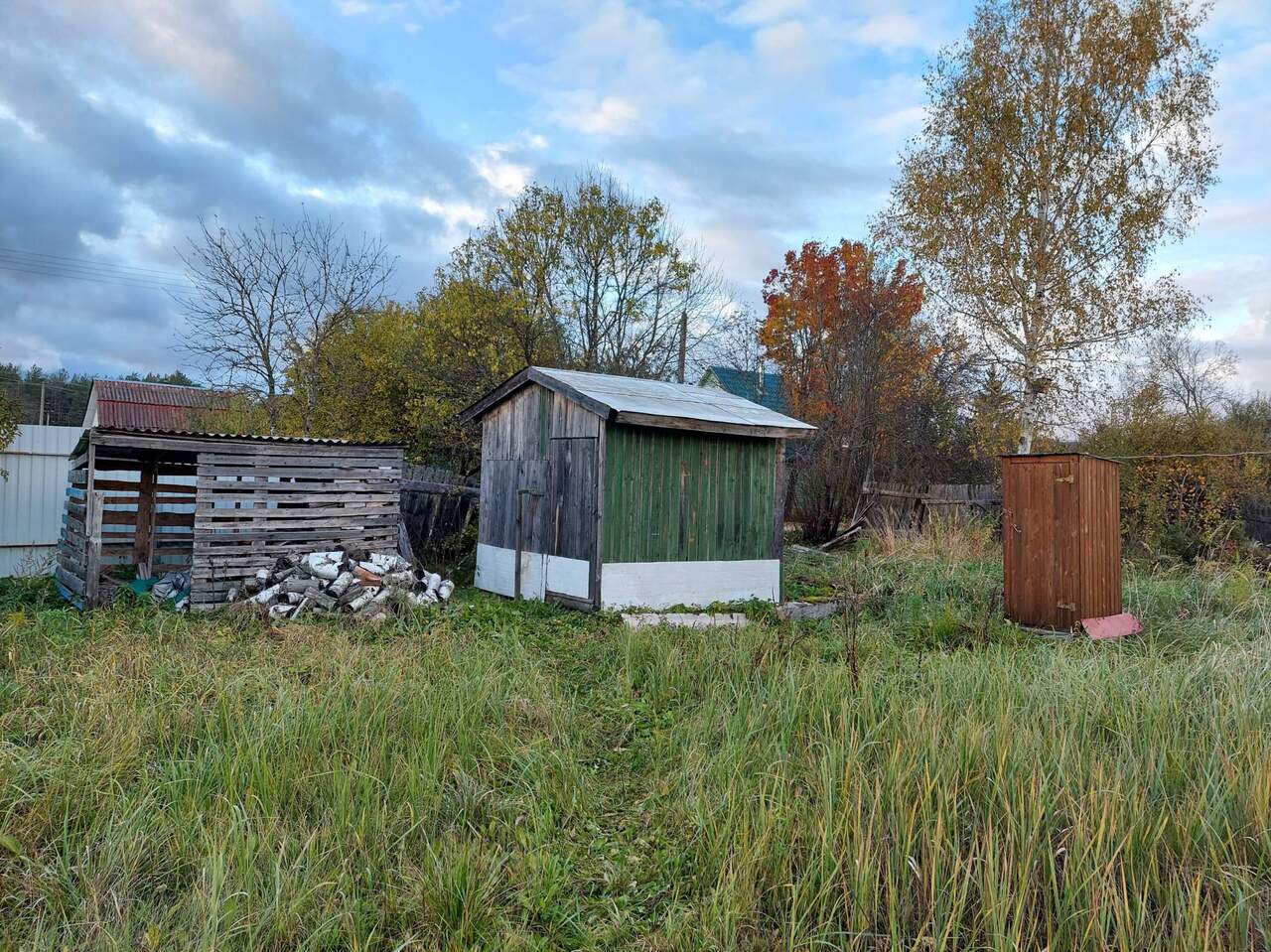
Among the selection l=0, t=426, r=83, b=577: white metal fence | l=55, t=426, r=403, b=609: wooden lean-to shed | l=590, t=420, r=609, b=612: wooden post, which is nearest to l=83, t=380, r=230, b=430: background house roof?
l=0, t=426, r=83, b=577: white metal fence

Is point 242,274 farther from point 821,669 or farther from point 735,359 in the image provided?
point 735,359

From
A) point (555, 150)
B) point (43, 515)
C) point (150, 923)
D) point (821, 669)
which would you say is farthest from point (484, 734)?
point (555, 150)

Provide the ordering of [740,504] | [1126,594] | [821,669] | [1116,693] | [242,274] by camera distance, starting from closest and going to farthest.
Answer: [1116,693] < [821,669] < [1126,594] < [740,504] < [242,274]

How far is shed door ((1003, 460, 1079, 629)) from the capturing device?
22.9 feet

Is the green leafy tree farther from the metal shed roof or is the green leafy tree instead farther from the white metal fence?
the white metal fence

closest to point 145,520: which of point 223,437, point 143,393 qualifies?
point 223,437

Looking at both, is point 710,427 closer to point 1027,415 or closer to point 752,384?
point 1027,415

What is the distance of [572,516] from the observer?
8.86 metres

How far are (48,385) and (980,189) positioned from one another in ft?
153

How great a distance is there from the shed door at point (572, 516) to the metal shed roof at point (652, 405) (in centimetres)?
55

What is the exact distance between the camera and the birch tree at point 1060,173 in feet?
43.9

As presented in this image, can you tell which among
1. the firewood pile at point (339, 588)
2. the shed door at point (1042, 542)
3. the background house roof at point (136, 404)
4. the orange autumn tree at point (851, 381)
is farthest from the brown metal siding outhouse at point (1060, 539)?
the background house roof at point (136, 404)

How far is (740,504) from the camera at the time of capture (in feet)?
31.3

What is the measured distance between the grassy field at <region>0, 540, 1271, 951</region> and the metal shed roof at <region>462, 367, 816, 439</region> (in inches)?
152
